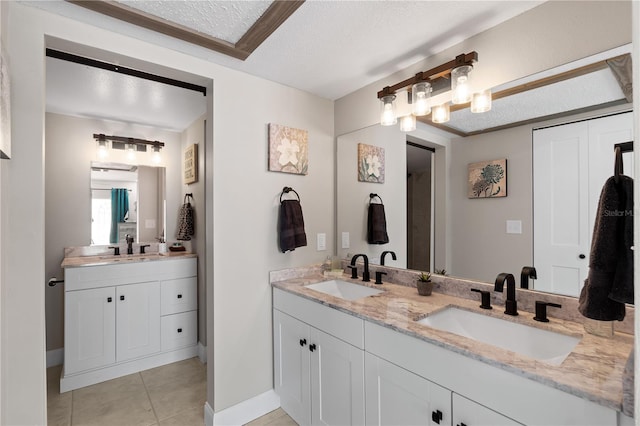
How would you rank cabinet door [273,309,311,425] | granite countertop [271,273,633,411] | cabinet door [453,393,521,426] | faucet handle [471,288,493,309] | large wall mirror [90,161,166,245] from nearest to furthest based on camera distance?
granite countertop [271,273,633,411] → cabinet door [453,393,521,426] → faucet handle [471,288,493,309] → cabinet door [273,309,311,425] → large wall mirror [90,161,166,245]

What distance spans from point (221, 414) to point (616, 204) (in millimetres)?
2286

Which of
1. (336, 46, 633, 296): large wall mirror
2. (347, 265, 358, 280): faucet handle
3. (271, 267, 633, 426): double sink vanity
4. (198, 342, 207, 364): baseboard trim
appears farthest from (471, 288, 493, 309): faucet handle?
(198, 342, 207, 364): baseboard trim

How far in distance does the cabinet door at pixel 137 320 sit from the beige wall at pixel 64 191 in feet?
2.40

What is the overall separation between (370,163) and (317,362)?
56.2 inches

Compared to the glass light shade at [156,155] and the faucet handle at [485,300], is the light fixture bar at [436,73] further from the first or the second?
the glass light shade at [156,155]

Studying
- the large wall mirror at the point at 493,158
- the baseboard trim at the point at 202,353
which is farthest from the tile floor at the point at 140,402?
the large wall mirror at the point at 493,158

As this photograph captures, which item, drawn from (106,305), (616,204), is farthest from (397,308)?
(106,305)

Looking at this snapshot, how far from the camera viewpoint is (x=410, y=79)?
1.77 meters

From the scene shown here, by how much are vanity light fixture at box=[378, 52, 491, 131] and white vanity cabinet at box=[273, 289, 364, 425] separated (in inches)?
49.9

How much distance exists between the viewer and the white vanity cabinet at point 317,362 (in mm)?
1524

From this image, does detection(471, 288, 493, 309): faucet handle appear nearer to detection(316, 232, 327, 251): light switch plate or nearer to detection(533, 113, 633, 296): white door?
detection(533, 113, 633, 296): white door

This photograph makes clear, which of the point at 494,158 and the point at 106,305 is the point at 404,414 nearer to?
the point at 494,158

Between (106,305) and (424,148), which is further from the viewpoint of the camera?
(106,305)

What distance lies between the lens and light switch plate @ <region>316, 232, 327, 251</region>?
244cm
